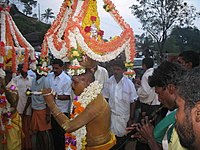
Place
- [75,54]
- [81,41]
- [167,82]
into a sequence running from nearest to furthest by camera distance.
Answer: [167,82]
[75,54]
[81,41]

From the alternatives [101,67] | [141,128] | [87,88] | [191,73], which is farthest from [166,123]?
[101,67]

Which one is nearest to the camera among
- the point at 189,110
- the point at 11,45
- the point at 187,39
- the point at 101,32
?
the point at 189,110

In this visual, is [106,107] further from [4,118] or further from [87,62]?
[4,118]

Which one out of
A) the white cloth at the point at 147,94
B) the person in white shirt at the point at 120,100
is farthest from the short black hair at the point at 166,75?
the white cloth at the point at 147,94

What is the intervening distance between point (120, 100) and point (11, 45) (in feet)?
6.04

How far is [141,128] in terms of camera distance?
2400mm

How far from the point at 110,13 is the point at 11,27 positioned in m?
1.51

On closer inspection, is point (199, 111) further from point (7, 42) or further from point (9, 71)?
point (9, 71)

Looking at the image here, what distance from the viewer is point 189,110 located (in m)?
1.38

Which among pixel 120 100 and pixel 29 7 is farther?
pixel 29 7

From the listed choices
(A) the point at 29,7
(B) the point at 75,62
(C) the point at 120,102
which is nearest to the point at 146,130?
(B) the point at 75,62

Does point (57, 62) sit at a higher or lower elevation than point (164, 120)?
higher

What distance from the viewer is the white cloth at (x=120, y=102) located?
16.2 feet

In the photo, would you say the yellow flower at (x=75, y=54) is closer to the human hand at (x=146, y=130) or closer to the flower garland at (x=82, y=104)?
the flower garland at (x=82, y=104)
